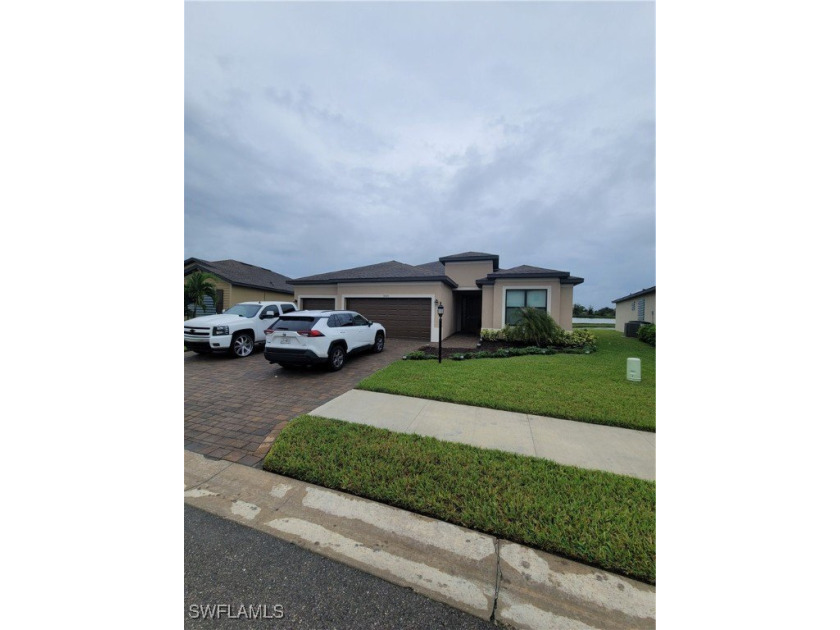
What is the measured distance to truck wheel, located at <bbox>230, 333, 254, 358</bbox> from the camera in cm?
880

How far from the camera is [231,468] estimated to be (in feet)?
10.5

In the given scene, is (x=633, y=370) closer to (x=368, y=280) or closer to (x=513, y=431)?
(x=513, y=431)

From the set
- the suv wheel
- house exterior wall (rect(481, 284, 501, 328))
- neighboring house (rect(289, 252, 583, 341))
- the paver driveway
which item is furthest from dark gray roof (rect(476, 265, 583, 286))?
the suv wheel

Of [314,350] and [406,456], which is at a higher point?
[314,350]

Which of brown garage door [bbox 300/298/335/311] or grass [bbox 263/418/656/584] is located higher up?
brown garage door [bbox 300/298/335/311]

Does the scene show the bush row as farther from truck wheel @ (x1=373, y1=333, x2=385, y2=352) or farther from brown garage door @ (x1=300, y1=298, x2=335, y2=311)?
brown garage door @ (x1=300, y1=298, x2=335, y2=311)

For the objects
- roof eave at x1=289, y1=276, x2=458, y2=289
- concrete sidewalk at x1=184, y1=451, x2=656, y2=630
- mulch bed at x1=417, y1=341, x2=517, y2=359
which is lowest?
concrete sidewalk at x1=184, y1=451, x2=656, y2=630

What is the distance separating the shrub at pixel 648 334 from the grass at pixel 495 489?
13.6 meters

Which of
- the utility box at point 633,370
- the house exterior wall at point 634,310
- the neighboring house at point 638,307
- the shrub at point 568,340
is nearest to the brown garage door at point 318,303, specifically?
the shrub at point 568,340

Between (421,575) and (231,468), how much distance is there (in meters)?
2.44

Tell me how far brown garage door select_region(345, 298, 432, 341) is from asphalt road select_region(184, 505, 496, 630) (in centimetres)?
1095

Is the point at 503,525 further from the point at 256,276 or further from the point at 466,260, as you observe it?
the point at 256,276

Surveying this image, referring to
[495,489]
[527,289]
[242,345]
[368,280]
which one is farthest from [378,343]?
[495,489]

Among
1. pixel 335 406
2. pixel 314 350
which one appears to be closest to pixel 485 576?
pixel 335 406
